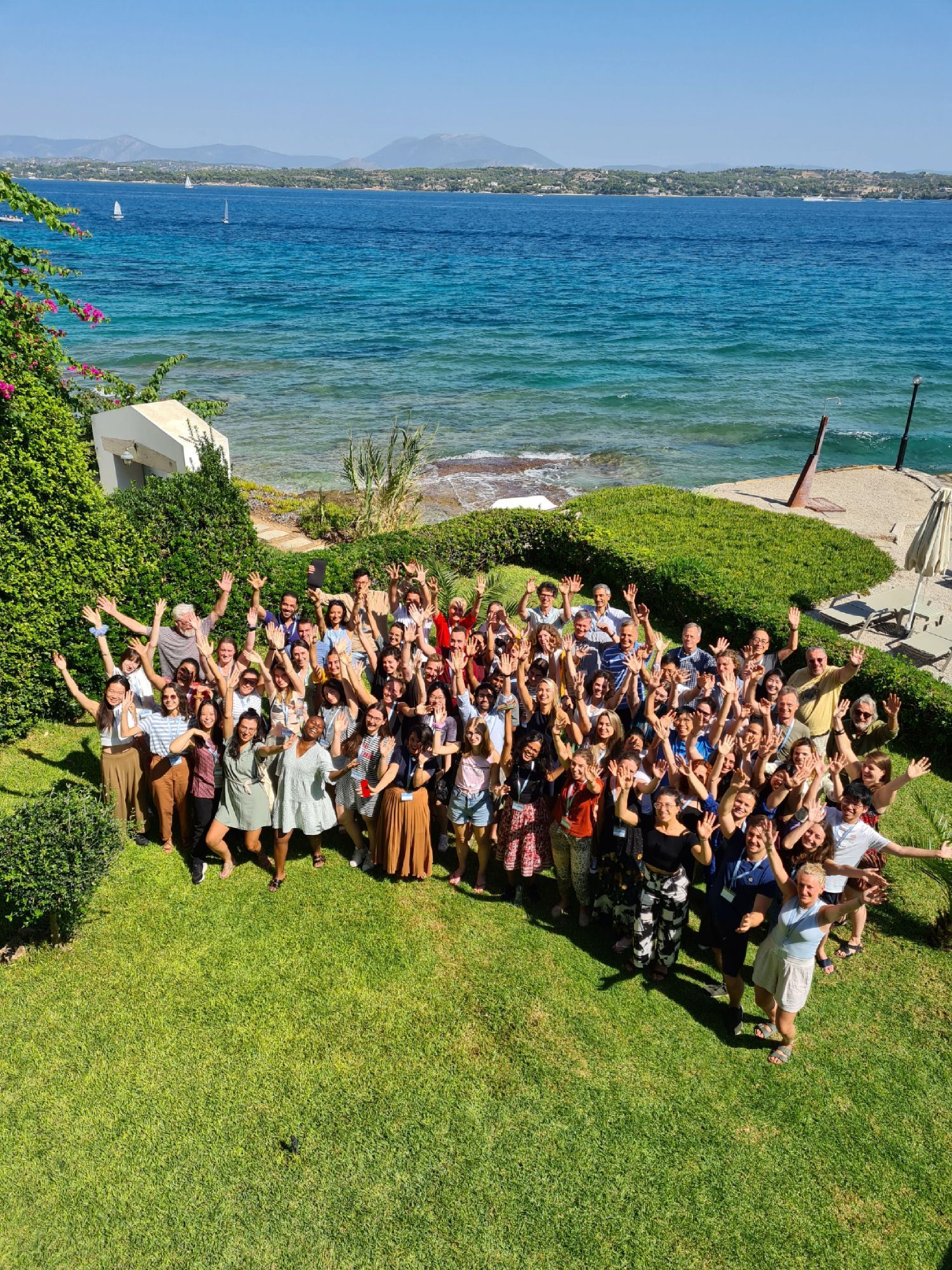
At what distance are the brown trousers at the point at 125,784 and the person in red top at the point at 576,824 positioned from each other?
3.81 meters

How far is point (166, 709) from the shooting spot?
7.04m

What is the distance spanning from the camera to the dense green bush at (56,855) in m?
5.80

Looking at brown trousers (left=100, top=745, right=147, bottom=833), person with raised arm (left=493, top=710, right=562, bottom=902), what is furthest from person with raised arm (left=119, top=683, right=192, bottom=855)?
person with raised arm (left=493, top=710, right=562, bottom=902)

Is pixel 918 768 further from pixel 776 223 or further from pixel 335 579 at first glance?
pixel 776 223

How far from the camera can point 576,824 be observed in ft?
21.1

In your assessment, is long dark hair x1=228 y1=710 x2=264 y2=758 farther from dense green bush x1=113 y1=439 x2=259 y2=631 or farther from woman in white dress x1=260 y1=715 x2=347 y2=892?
dense green bush x1=113 y1=439 x2=259 y2=631

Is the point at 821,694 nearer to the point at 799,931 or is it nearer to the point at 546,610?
the point at 546,610

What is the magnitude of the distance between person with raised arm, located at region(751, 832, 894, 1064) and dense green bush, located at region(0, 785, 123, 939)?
4.73 m

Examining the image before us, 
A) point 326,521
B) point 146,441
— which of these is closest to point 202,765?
point 146,441

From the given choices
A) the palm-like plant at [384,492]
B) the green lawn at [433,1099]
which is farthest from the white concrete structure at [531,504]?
the green lawn at [433,1099]

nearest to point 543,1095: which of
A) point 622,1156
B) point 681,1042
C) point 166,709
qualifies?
point 622,1156

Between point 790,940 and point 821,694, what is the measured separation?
319 centimetres

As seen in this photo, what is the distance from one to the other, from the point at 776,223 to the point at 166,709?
181864mm

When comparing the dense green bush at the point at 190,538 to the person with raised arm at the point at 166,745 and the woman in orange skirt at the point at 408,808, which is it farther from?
the woman in orange skirt at the point at 408,808
